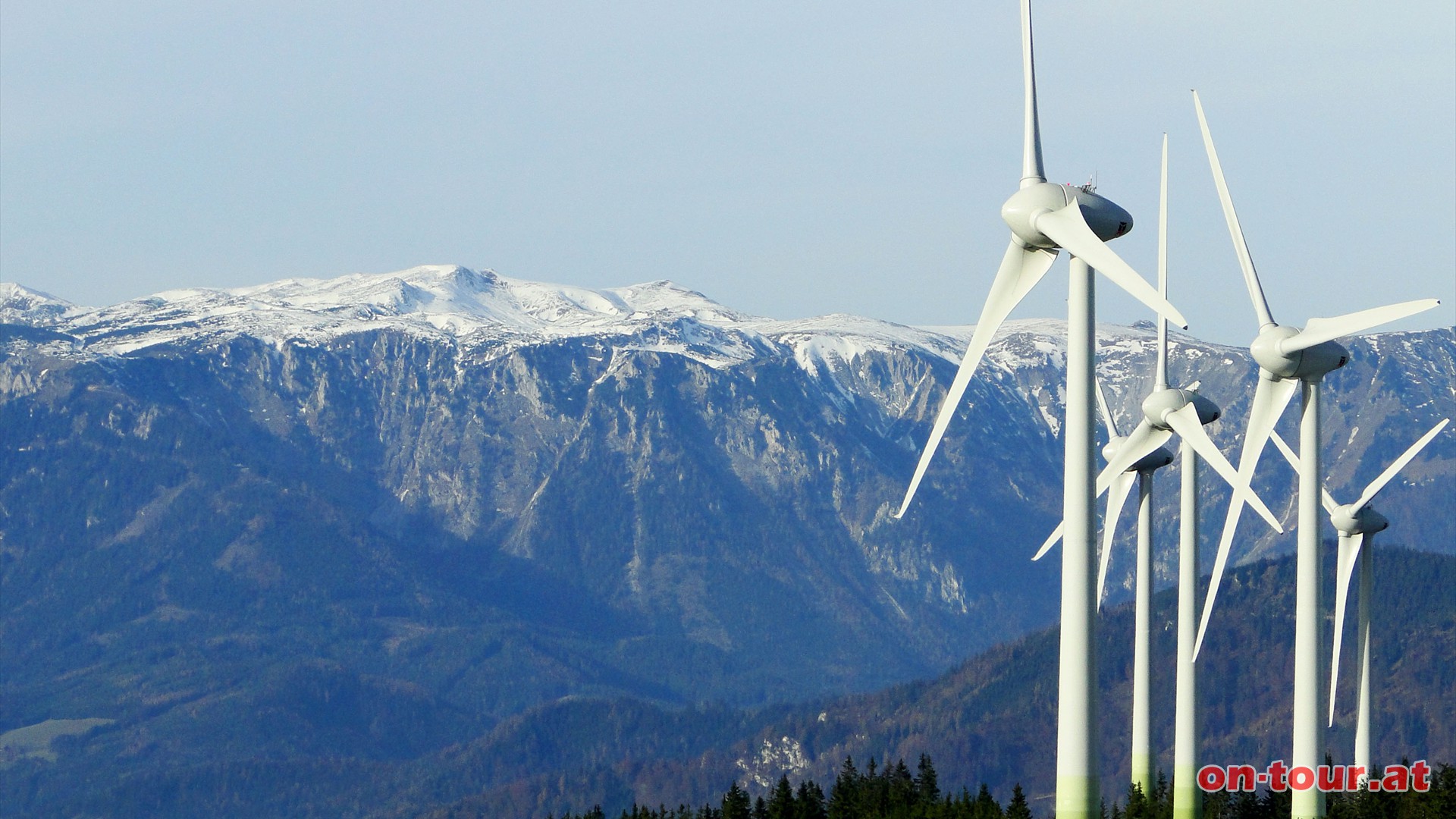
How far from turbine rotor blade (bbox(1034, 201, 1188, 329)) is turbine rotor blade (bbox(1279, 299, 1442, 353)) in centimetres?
1961

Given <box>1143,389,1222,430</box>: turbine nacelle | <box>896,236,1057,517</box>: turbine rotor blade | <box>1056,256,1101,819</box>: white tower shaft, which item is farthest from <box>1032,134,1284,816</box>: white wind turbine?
<box>1056,256,1101,819</box>: white tower shaft

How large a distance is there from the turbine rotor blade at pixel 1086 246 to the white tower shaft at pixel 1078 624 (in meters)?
3.37

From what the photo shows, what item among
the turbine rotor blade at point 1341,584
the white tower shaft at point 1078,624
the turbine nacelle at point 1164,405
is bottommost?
the white tower shaft at point 1078,624

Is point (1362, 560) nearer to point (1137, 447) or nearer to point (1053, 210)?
point (1137, 447)

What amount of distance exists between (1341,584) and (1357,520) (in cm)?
1692

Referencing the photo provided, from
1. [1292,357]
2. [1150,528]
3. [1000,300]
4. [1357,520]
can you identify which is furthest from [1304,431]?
[1357,520]

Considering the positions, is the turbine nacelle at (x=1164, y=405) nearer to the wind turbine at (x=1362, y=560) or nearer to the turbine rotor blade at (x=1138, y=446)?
the turbine rotor blade at (x=1138, y=446)

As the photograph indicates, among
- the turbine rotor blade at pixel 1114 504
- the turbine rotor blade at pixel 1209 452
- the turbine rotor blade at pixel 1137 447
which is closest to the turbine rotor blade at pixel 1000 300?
the turbine rotor blade at pixel 1209 452

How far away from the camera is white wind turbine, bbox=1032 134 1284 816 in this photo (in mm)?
129750

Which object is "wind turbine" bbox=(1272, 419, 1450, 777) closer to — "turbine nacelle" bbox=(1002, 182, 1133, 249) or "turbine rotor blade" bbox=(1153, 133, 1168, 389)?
"turbine rotor blade" bbox=(1153, 133, 1168, 389)

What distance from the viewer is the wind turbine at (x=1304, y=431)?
4171 inches

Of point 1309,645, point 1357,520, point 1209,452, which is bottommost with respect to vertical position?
point 1309,645

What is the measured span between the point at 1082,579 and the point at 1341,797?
123753mm

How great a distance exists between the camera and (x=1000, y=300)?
9288 cm
